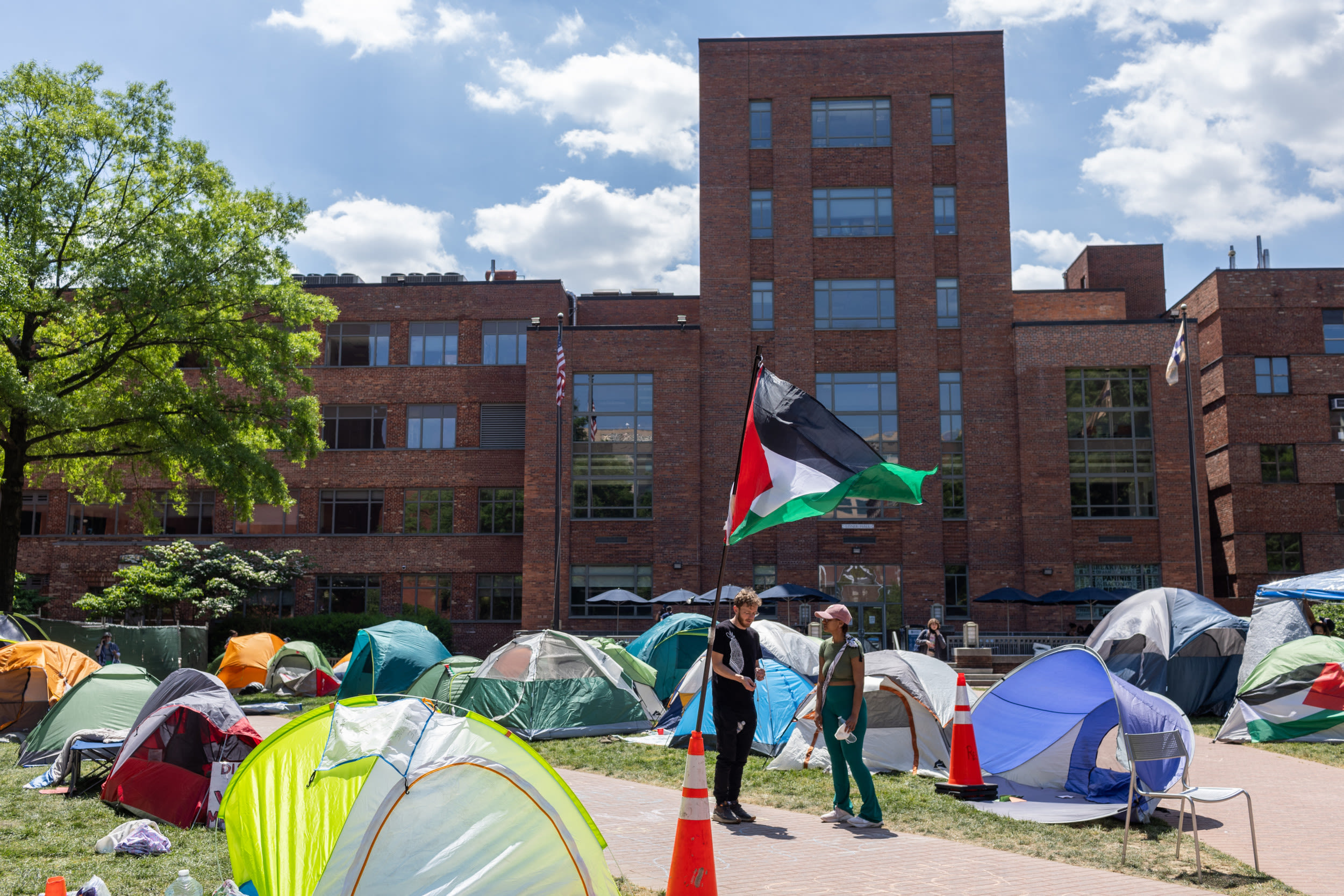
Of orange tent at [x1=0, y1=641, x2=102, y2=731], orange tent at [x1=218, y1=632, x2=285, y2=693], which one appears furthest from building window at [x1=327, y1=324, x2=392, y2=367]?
orange tent at [x1=0, y1=641, x2=102, y2=731]

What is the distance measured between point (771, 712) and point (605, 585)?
73.1 feet

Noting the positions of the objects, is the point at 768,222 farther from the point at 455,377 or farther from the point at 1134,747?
the point at 1134,747

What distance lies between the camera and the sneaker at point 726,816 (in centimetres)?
833

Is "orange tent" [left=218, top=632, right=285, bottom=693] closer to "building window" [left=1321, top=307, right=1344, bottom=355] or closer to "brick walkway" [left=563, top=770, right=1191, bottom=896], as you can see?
"brick walkway" [left=563, top=770, right=1191, bottom=896]

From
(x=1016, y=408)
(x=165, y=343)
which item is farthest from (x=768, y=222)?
(x=165, y=343)

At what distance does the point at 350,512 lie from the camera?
122ft

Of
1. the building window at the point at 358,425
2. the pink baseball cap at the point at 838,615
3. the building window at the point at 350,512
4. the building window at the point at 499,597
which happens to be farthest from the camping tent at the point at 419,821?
the building window at the point at 358,425

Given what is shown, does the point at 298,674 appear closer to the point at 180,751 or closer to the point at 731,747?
the point at 180,751

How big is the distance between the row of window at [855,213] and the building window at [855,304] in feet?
6.07

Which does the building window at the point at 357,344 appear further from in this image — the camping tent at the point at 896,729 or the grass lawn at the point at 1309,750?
the grass lawn at the point at 1309,750

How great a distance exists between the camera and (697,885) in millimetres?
5930

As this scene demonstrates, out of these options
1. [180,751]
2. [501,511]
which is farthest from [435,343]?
[180,751]

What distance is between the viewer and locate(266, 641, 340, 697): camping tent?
75.8 feet

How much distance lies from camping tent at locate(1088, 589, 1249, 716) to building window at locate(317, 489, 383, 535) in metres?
26.7
